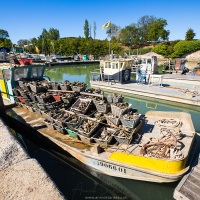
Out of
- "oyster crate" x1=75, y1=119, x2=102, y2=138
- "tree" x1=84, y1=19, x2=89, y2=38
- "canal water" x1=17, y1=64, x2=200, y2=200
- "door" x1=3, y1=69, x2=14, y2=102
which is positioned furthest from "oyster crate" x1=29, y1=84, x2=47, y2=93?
"tree" x1=84, y1=19, x2=89, y2=38

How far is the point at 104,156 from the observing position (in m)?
6.07

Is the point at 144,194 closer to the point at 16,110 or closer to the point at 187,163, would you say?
the point at 187,163

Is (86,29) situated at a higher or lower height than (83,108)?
higher

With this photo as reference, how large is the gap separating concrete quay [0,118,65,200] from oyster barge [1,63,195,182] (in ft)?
9.23

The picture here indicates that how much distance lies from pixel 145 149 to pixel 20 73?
9322 millimetres

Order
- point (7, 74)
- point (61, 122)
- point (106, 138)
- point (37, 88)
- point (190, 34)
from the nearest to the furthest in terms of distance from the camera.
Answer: point (106, 138), point (61, 122), point (37, 88), point (7, 74), point (190, 34)

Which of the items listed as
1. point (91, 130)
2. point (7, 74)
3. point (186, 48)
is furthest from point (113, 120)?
point (186, 48)

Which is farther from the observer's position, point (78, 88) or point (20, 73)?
point (20, 73)

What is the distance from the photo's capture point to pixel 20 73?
11.4 meters

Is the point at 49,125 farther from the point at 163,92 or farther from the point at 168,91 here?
the point at 168,91

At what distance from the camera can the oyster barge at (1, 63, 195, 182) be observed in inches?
210

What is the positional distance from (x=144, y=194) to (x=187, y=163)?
5.70 feet

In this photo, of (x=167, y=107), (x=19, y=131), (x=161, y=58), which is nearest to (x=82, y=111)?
(x=19, y=131)

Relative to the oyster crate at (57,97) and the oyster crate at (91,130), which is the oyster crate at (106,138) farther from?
the oyster crate at (57,97)
